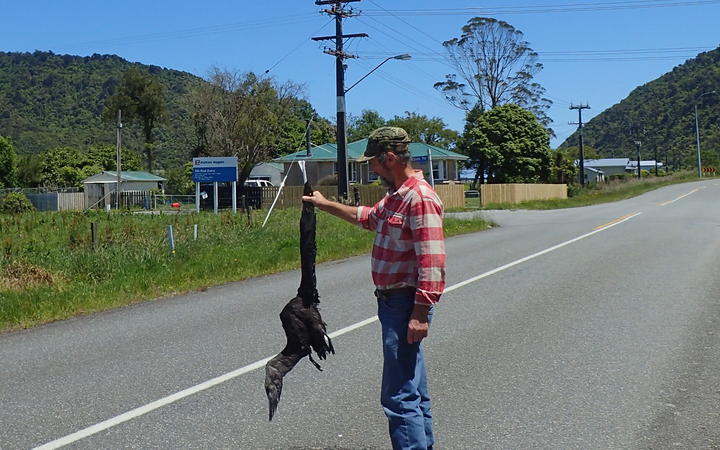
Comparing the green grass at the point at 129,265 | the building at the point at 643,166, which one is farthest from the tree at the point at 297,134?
the building at the point at 643,166

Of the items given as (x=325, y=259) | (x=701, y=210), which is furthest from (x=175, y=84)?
(x=325, y=259)

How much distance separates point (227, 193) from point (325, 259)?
35.7 m

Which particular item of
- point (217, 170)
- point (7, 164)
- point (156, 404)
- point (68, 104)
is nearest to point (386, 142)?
point (156, 404)

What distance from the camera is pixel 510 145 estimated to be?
66000 mm

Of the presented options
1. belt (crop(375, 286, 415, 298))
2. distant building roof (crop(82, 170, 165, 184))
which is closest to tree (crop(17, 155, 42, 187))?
distant building roof (crop(82, 170, 165, 184))

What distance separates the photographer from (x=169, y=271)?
1361 cm

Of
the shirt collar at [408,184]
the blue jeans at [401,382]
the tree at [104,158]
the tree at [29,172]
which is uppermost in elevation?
the tree at [104,158]

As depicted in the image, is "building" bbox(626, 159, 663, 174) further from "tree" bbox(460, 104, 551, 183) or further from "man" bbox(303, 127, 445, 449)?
"man" bbox(303, 127, 445, 449)

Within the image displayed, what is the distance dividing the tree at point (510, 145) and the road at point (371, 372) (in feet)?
179

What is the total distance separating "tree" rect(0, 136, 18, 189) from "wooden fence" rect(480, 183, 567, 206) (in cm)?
4103

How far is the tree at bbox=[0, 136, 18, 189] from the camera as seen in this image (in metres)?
66.2

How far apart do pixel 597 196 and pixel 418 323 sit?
201 feet

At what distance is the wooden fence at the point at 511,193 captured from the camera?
5316cm

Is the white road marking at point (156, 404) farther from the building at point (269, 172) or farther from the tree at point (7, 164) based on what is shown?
the building at point (269, 172)
